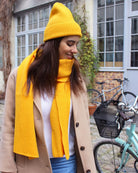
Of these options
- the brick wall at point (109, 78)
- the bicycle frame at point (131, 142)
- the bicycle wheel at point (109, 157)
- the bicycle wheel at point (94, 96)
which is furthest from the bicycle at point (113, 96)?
the bicycle frame at point (131, 142)

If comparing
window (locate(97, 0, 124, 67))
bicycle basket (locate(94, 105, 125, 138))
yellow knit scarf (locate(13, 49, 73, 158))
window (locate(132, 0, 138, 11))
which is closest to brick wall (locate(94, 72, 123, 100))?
window (locate(97, 0, 124, 67))

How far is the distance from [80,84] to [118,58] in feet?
19.2

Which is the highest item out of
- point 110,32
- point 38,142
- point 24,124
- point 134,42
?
point 110,32

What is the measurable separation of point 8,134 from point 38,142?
215 mm

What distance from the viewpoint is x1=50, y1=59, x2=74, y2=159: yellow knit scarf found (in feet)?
4.85

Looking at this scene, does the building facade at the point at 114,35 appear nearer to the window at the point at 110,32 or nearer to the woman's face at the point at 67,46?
the window at the point at 110,32

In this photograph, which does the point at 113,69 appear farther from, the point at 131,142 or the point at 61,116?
the point at 61,116

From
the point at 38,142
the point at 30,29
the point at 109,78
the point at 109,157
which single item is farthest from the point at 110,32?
the point at 38,142

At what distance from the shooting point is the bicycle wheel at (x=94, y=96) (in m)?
7.46

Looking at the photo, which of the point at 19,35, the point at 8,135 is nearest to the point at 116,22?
the point at 19,35

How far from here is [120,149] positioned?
2.85 meters

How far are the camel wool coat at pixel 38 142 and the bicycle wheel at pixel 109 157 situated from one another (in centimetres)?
127

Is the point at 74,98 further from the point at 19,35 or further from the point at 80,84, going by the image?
the point at 19,35

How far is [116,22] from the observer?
7.20 meters
